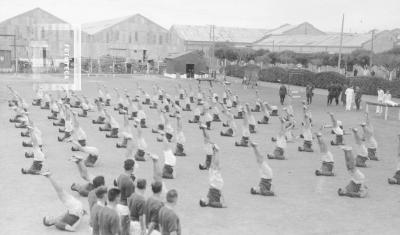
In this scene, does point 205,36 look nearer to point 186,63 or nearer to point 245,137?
point 186,63

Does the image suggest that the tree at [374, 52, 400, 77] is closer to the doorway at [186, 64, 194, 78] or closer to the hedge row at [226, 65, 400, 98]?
the hedge row at [226, 65, 400, 98]

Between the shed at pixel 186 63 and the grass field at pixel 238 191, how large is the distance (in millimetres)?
39651

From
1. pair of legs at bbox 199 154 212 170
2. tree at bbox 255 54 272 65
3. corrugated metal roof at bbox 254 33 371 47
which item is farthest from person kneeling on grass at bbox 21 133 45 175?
corrugated metal roof at bbox 254 33 371 47

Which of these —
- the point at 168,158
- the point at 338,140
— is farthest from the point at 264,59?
the point at 168,158

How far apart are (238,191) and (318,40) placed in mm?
60202

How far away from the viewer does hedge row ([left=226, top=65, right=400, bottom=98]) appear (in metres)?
42.9

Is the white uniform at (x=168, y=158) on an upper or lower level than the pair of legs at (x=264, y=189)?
upper

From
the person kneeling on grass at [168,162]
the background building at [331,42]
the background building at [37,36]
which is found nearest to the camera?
the person kneeling on grass at [168,162]

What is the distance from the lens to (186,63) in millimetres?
63625

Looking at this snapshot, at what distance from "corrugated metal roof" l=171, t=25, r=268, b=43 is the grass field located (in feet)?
204

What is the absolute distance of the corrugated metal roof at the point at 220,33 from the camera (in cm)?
8506

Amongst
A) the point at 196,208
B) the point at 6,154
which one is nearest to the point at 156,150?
the point at 6,154

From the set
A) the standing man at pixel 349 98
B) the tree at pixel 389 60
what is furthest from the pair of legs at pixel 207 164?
the tree at pixel 389 60

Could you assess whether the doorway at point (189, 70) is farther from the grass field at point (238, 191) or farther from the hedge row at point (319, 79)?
the grass field at point (238, 191)
